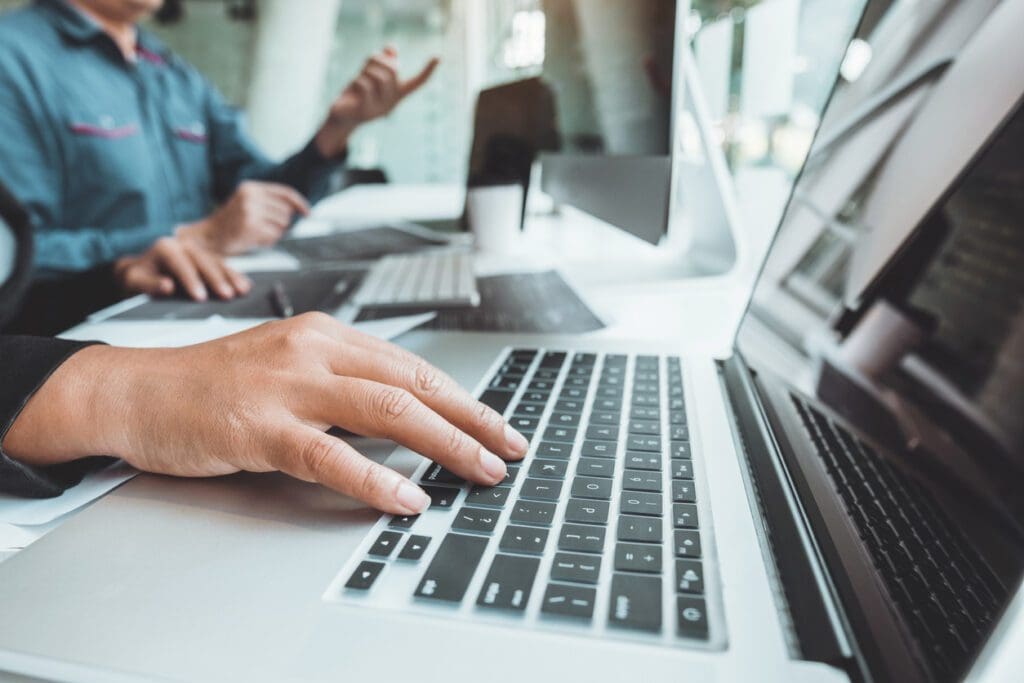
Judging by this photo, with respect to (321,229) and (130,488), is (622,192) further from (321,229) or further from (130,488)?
(321,229)

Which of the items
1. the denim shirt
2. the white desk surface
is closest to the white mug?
the white desk surface

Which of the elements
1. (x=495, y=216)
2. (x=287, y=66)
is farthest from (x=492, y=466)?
(x=287, y=66)

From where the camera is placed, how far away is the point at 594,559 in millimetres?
257

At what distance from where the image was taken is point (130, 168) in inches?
54.1

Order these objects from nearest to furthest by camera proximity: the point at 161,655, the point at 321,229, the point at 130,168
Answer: the point at 161,655, the point at 321,229, the point at 130,168

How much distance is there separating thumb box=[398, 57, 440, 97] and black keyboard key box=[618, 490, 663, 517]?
3.27 ft

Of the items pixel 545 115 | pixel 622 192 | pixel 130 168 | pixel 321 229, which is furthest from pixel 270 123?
pixel 622 192

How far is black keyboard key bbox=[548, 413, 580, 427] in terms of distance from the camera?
389 millimetres

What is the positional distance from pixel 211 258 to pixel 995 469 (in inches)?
32.1

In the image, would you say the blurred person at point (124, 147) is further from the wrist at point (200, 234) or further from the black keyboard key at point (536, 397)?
the black keyboard key at point (536, 397)

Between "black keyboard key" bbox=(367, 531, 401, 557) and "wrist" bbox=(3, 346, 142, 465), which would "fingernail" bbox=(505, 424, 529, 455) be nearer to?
"black keyboard key" bbox=(367, 531, 401, 557)

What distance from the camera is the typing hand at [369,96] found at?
1.11m

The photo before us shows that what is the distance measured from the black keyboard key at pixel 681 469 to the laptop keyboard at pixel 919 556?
0.26 ft

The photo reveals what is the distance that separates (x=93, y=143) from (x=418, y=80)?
30.6 inches
